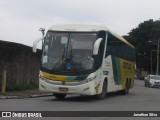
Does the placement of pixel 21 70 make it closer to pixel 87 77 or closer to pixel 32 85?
pixel 32 85

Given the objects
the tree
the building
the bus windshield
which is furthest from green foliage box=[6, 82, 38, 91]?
the tree

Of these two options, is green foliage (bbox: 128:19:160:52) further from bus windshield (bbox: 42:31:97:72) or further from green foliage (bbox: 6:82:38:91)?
bus windshield (bbox: 42:31:97:72)

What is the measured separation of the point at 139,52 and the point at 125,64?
245 feet

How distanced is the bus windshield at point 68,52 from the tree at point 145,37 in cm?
8079

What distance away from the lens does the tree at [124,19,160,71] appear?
10269 centimetres

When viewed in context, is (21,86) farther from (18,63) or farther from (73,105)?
(73,105)

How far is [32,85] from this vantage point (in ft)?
104

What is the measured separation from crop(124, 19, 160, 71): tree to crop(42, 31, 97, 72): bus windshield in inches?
3181

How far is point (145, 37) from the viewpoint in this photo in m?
105

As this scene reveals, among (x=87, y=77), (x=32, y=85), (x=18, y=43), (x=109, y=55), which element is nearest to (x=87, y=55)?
(x=87, y=77)

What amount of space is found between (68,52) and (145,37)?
85.1 meters

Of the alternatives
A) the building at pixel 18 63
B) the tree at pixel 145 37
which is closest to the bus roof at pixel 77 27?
the building at pixel 18 63

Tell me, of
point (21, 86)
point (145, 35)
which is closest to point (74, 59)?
point (21, 86)

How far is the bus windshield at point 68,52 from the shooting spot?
69.4 ft
